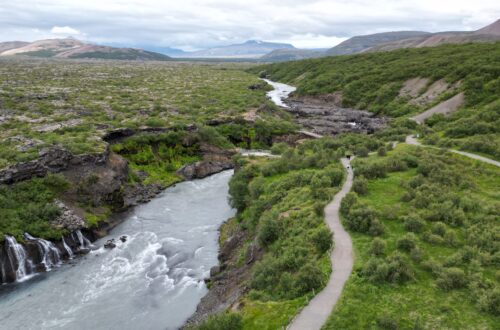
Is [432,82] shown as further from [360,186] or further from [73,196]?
[73,196]

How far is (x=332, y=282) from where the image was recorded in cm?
2441

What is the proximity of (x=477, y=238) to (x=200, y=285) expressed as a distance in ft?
74.6

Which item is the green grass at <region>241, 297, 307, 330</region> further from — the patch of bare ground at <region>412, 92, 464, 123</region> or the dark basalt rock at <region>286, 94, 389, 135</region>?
the patch of bare ground at <region>412, 92, 464, 123</region>

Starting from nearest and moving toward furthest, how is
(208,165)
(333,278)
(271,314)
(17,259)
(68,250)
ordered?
(271,314) → (333,278) → (17,259) → (68,250) → (208,165)

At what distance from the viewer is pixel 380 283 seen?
23984mm

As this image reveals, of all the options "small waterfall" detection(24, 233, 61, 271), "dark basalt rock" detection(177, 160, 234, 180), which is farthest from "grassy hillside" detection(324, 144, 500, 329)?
"dark basalt rock" detection(177, 160, 234, 180)

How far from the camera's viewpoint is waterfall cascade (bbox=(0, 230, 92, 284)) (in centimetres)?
3644

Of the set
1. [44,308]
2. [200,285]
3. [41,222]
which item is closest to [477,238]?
[200,285]

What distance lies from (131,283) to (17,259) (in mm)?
11688

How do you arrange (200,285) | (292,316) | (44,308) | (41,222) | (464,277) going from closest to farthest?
(292,316) → (464,277) → (44,308) → (200,285) → (41,222)

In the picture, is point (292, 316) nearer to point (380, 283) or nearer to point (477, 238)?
point (380, 283)

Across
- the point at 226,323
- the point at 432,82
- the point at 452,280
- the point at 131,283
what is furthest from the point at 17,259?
the point at 432,82

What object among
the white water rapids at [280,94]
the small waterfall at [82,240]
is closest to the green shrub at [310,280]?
the small waterfall at [82,240]

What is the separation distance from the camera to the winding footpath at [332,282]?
2117cm
